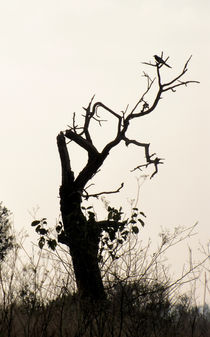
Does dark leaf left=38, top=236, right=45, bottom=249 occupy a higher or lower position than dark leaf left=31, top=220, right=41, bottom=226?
lower

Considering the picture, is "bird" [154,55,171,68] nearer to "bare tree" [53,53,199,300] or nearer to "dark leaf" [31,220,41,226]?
"bare tree" [53,53,199,300]

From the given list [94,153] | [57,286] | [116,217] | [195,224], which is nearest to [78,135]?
[94,153]

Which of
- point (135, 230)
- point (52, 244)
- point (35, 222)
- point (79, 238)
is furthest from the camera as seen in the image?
point (79, 238)

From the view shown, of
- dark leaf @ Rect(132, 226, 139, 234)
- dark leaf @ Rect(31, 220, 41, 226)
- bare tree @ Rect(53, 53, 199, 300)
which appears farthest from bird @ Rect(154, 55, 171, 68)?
dark leaf @ Rect(31, 220, 41, 226)

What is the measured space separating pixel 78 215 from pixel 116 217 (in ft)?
4.73

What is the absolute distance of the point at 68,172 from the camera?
1334cm

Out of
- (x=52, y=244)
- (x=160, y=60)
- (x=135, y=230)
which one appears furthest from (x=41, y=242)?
(x=160, y=60)

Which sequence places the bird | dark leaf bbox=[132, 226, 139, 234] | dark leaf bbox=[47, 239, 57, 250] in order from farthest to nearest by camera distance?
the bird
dark leaf bbox=[132, 226, 139, 234]
dark leaf bbox=[47, 239, 57, 250]

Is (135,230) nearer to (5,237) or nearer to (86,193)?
(86,193)

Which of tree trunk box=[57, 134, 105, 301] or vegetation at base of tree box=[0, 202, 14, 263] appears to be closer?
tree trunk box=[57, 134, 105, 301]

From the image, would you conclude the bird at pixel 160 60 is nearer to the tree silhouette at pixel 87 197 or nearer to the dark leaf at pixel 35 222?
the tree silhouette at pixel 87 197

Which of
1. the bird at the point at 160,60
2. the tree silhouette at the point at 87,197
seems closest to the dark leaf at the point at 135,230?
the tree silhouette at the point at 87,197

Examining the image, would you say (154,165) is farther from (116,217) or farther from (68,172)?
(116,217)

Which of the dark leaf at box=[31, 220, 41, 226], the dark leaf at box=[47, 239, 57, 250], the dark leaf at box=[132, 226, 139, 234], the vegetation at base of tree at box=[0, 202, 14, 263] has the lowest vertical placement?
the dark leaf at box=[47, 239, 57, 250]
